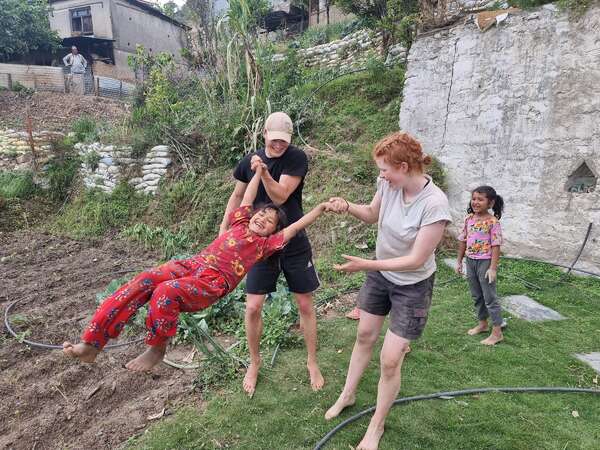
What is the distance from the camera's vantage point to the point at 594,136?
4145 mm

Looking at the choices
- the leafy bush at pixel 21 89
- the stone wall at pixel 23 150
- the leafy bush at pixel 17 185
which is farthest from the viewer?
the leafy bush at pixel 21 89

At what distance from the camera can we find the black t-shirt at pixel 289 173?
242 centimetres

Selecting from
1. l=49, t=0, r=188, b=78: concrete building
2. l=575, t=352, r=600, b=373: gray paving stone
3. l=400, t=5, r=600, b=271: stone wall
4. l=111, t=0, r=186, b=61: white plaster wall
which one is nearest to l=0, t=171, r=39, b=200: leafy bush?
l=400, t=5, r=600, b=271: stone wall

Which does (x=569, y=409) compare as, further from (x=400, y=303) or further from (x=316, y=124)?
(x=316, y=124)

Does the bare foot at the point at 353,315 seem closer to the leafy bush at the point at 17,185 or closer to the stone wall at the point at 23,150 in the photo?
the leafy bush at the point at 17,185

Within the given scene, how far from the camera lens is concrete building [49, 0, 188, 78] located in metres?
17.9

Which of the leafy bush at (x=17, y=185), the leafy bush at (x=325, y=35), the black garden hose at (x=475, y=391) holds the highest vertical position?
the leafy bush at (x=325, y=35)

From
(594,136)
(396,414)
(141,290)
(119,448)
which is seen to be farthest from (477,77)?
(119,448)

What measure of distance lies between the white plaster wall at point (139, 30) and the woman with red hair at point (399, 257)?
18.6m

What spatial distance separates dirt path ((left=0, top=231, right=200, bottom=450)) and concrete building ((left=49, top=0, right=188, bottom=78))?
15.2 m

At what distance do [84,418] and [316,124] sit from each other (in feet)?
18.6

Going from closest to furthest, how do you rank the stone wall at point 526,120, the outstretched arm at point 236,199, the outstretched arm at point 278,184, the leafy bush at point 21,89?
the outstretched arm at point 278,184 < the outstretched arm at point 236,199 < the stone wall at point 526,120 < the leafy bush at point 21,89

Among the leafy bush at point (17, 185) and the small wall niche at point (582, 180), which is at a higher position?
the small wall niche at point (582, 180)

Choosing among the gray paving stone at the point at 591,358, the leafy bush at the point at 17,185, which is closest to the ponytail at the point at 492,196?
the gray paving stone at the point at 591,358
